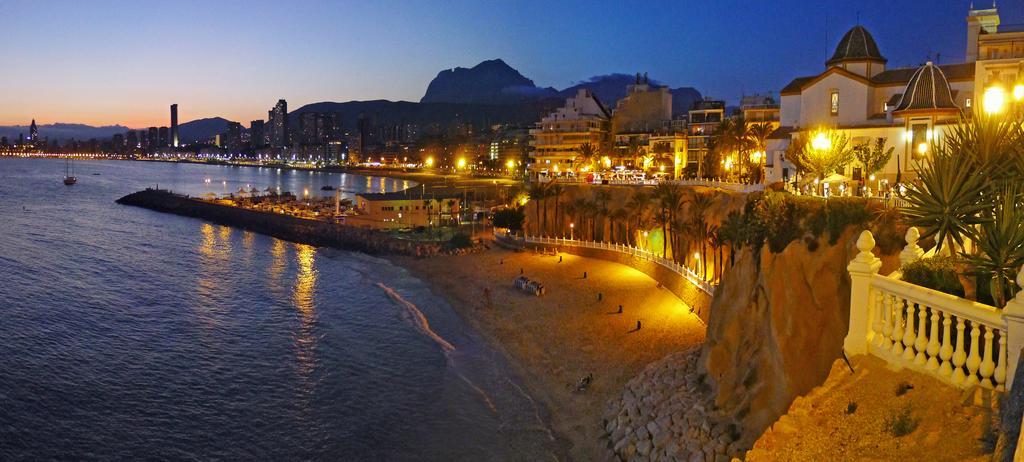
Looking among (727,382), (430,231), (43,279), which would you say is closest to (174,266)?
(43,279)

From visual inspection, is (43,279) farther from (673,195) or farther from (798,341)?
(798,341)

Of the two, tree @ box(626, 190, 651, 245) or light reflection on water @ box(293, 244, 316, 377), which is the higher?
tree @ box(626, 190, 651, 245)

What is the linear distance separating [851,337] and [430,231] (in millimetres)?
60536

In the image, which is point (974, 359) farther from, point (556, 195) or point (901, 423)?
point (556, 195)

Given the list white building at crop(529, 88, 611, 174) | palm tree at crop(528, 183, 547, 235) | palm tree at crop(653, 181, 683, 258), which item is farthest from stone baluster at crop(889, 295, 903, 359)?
white building at crop(529, 88, 611, 174)

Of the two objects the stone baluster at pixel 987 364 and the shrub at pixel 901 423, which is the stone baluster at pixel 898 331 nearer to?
the shrub at pixel 901 423

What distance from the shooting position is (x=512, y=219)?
60.3 metres

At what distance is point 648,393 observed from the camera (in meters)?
22.3

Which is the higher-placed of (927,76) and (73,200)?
(927,76)

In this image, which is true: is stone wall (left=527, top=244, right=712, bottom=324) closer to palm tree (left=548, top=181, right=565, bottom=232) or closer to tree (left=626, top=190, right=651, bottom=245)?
tree (left=626, top=190, right=651, bottom=245)

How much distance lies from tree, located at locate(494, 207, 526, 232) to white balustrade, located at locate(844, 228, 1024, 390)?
1898 inches

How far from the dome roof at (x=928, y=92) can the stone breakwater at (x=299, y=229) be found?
3530cm

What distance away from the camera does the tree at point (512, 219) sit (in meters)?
60.2

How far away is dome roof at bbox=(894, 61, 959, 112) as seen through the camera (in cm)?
3141
